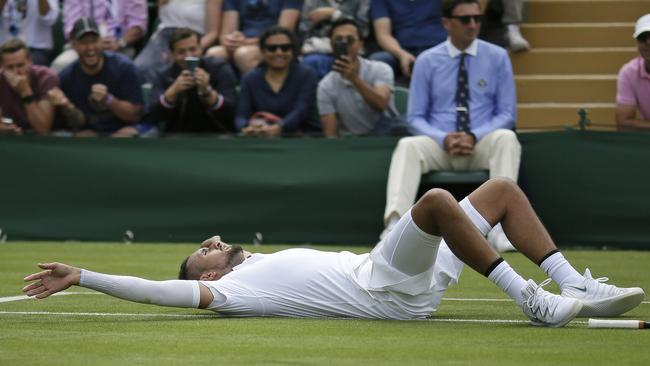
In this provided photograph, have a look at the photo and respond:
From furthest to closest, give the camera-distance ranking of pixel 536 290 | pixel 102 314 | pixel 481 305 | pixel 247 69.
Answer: pixel 247 69, pixel 481 305, pixel 102 314, pixel 536 290

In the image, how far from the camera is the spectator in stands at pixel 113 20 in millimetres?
17906

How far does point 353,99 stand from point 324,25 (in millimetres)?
1961

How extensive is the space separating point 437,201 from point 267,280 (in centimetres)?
110

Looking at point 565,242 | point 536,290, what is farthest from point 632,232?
point 536,290

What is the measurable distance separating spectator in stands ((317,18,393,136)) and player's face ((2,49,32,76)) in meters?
3.33

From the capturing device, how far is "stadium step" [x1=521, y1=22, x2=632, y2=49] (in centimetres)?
1850

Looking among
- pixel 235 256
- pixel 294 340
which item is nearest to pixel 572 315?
pixel 294 340

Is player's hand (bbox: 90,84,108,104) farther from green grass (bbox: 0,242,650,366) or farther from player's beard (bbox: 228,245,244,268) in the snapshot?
player's beard (bbox: 228,245,244,268)

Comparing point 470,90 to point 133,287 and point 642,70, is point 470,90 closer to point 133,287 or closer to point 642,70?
point 642,70

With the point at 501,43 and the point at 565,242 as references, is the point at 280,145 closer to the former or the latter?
the point at 565,242

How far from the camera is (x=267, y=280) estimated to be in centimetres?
798

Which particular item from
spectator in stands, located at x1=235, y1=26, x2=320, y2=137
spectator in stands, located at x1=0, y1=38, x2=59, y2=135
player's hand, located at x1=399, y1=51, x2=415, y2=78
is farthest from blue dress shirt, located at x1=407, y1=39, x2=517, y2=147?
spectator in stands, located at x1=0, y1=38, x2=59, y2=135

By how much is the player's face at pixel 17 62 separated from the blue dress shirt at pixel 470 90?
4.57 m

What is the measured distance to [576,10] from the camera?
18953mm
